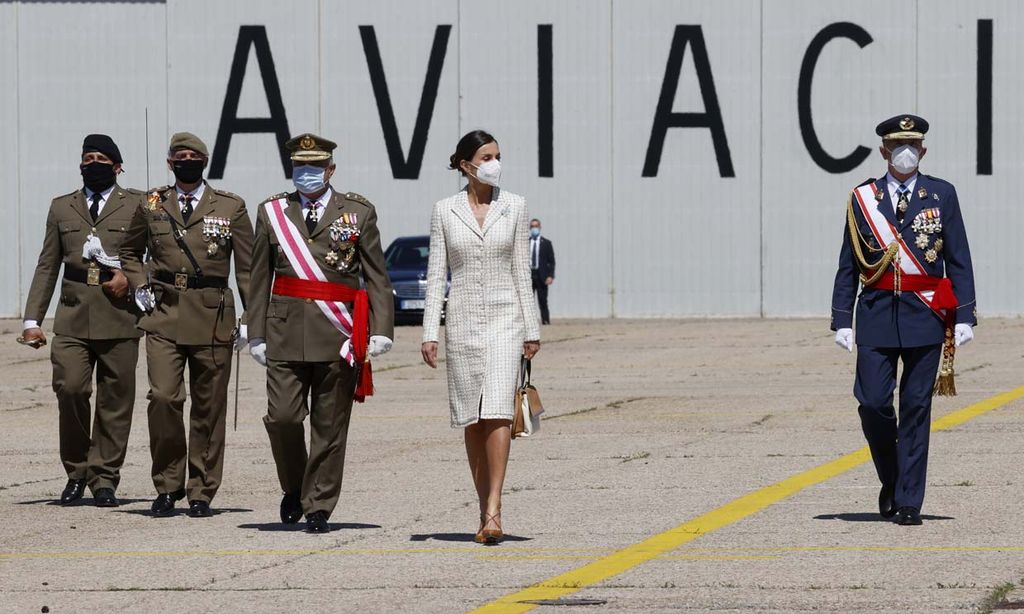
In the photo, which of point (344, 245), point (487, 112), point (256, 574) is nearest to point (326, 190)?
Result: point (344, 245)

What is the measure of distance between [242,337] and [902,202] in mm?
3549

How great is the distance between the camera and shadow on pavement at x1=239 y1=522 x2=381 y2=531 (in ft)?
34.6

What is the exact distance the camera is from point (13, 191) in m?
41.1

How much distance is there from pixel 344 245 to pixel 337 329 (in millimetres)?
427

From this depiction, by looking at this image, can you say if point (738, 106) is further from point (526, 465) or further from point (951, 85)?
point (526, 465)

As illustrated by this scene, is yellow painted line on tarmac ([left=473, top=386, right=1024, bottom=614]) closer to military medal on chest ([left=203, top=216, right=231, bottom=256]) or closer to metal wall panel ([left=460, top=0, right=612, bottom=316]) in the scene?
military medal on chest ([left=203, top=216, right=231, bottom=256])

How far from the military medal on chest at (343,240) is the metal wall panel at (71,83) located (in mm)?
31140

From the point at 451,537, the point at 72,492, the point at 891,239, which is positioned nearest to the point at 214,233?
the point at 72,492

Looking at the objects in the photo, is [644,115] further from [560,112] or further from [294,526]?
[294,526]

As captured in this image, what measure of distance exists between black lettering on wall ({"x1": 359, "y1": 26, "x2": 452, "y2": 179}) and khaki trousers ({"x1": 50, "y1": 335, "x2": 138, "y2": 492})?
28187 millimetres

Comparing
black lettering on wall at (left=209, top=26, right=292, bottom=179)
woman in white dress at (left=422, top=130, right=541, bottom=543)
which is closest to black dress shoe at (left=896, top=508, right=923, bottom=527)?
woman in white dress at (left=422, top=130, right=541, bottom=543)

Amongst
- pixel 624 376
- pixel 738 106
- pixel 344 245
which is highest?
pixel 738 106

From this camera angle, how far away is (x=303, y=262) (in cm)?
1045

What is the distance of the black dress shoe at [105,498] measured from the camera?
38.7ft
